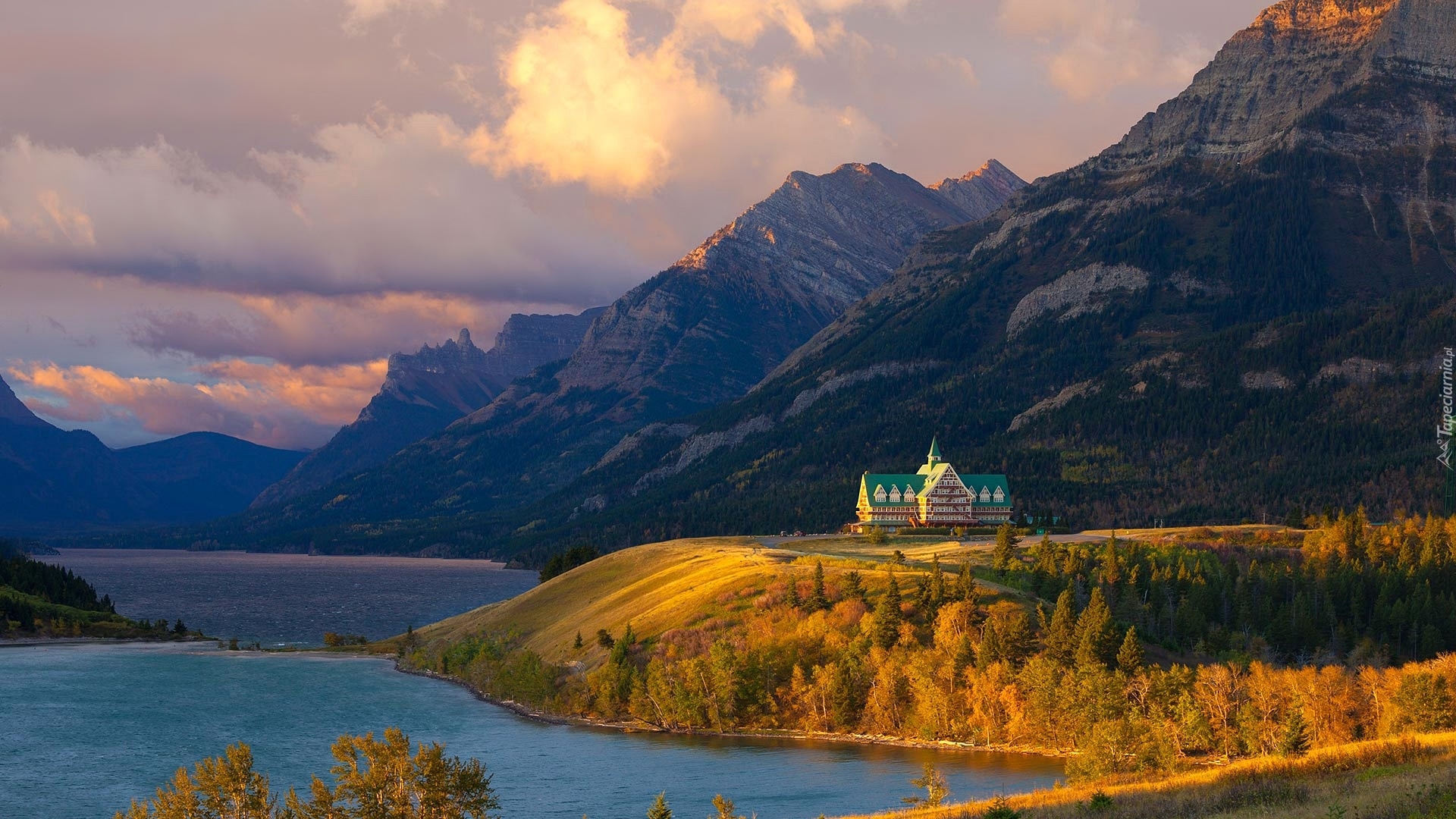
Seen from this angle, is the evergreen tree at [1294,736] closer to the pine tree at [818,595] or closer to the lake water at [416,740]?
the lake water at [416,740]

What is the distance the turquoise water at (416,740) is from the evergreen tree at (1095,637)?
12.9 metres

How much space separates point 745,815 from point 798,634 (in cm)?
4885

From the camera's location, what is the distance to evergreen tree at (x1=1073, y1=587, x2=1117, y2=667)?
424 feet

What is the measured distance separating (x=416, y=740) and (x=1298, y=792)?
94827 millimetres

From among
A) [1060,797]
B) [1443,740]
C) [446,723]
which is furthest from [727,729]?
[1443,740]

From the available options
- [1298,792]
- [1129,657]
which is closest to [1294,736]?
[1129,657]

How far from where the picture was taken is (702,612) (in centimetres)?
15800

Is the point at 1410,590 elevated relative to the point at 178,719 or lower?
elevated

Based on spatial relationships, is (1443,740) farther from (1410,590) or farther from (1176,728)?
(1410,590)

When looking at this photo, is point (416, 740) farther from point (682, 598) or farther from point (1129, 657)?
point (1129, 657)

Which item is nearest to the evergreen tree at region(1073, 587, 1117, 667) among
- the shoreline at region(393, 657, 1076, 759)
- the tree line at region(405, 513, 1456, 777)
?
the tree line at region(405, 513, 1456, 777)

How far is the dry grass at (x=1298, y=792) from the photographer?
5306 centimetres

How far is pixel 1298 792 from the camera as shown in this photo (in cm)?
5900

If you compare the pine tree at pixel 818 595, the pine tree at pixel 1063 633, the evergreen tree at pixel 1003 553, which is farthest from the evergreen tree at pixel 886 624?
the evergreen tree at pixel 1003 553
